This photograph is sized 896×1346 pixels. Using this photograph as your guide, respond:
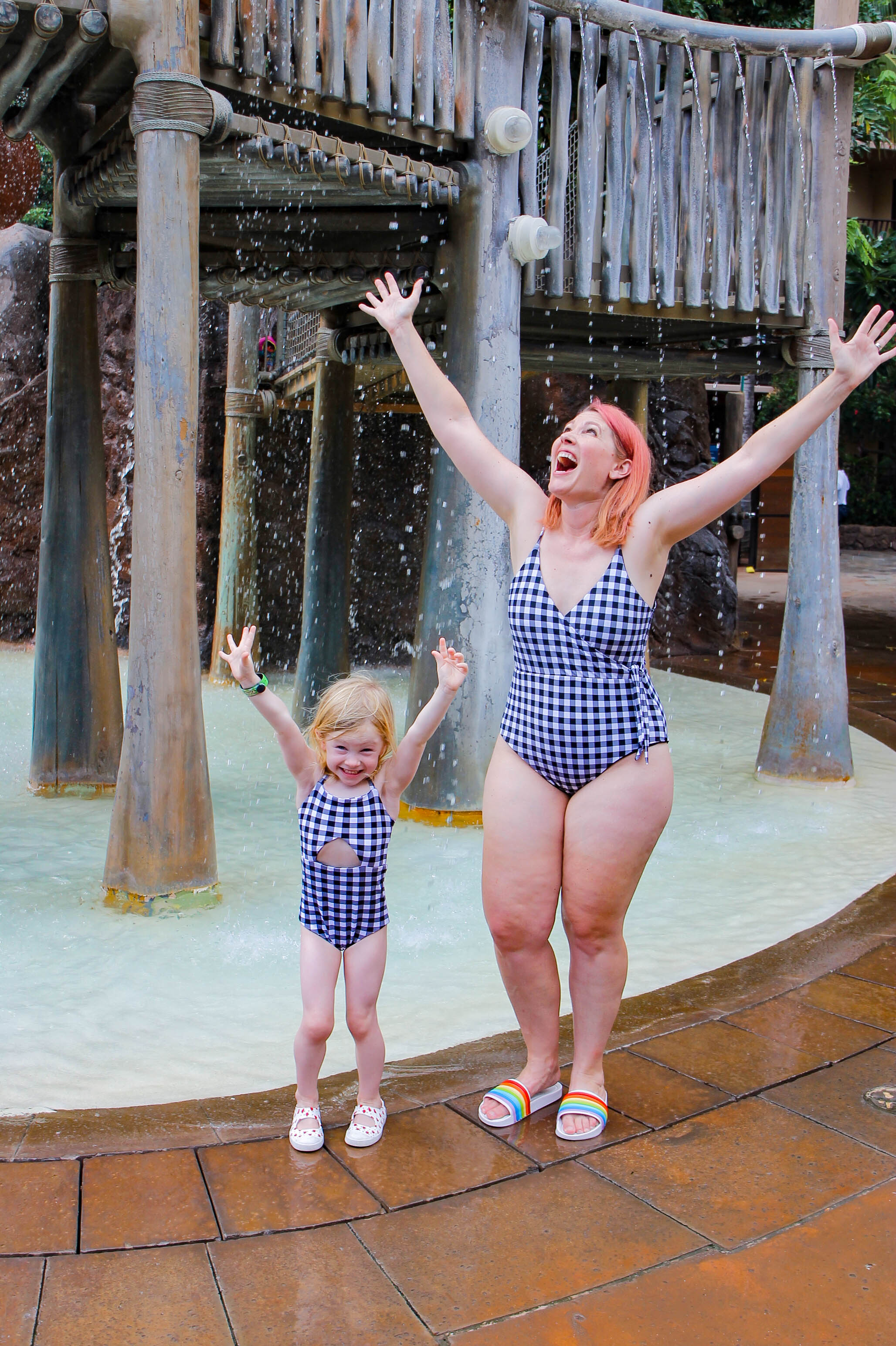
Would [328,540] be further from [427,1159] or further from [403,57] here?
[427,1159]

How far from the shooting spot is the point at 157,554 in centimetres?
449

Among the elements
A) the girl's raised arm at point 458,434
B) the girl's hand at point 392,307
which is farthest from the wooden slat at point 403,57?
the girl's raised arm at point 458,434

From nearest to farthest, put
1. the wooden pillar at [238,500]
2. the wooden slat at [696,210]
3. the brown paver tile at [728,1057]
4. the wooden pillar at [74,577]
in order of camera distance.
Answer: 1. the brown paver tile at [728,1057]
2. the wooden pillar at [74,577]
3. the wooden slat at [696,210]
4. the wooden pillar at [238,500]

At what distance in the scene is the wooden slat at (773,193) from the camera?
6625mm

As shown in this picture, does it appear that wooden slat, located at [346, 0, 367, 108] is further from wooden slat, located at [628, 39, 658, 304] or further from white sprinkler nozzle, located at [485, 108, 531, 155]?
wooden slat, located at [628, 39, 658, 304]

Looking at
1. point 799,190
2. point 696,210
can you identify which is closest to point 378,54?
point 696,210

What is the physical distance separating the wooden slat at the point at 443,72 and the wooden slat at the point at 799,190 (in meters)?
2.19

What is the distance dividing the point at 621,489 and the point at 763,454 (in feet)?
1.07

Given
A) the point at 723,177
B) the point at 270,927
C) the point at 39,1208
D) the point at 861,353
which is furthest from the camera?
the point at 723,177

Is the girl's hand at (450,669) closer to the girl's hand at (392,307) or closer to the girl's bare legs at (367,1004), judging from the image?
the girl's bare legs at (367,1004)

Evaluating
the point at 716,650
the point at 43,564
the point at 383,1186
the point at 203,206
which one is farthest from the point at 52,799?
the point at 716,650

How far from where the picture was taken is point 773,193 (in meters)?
6.70

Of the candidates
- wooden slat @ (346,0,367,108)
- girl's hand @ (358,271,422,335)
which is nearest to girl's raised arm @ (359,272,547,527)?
girl's hand @ (358,271,422,335)

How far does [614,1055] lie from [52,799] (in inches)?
155
